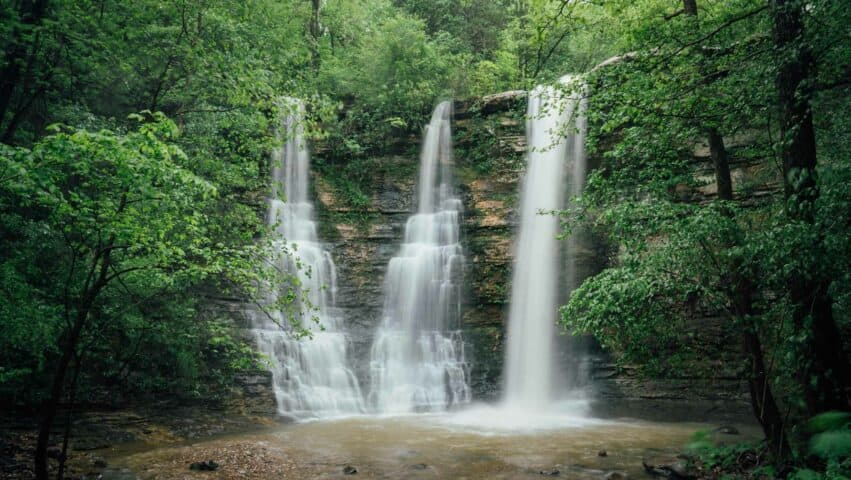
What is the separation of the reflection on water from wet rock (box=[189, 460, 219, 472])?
127mm

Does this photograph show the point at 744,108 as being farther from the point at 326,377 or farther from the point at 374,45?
the point at 374,45

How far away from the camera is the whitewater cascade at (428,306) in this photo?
15.3 m

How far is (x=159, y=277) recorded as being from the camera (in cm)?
728

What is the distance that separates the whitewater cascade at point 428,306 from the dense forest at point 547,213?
175 inches

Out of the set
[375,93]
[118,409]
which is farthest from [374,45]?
[118,409]

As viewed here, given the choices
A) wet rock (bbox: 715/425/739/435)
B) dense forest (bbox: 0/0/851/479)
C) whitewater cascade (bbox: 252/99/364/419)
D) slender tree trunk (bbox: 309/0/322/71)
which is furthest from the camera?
slender tree trunk (bbox: 309/0/322/71)

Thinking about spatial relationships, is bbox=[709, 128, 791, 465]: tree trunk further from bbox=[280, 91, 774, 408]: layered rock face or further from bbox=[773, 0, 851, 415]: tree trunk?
bbox=[280, 91, 774, 408]: layered rock face

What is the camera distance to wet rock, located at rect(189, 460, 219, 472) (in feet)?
25.8

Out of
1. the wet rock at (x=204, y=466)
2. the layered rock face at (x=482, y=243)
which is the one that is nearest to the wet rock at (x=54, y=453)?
the wet rock at (x=204, y=466)

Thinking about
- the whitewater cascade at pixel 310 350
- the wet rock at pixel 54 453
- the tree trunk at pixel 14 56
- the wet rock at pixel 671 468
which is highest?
the tree trunk at pixel 14 56

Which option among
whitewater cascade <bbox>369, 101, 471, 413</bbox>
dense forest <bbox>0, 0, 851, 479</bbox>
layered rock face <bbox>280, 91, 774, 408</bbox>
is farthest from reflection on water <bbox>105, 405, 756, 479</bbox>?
whitewater cascade <bbox>369, 101, 471, 413</bbox>

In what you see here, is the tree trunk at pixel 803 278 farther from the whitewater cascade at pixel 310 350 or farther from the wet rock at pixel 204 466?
the whitewater cascade at pixel 310 350

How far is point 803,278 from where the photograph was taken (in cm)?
529

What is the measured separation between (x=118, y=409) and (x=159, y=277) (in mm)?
5239
